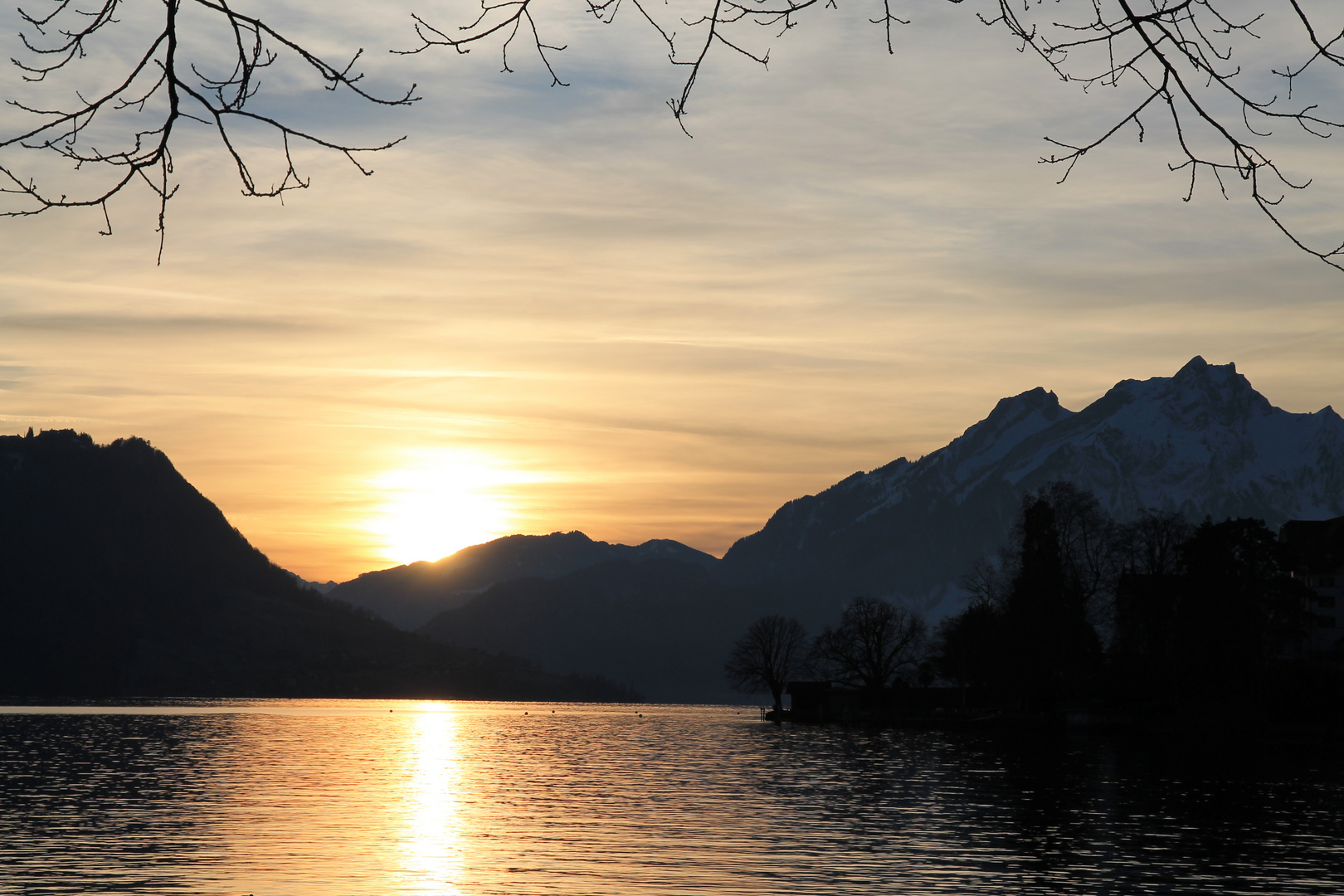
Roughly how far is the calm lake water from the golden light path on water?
0.64ft

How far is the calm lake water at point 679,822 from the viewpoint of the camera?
36250 millimetres

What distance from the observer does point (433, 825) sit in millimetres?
50438

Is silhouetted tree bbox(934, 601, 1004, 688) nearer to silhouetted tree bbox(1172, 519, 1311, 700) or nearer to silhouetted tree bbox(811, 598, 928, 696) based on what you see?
silhouetted tree bbox(811, 598, 928, 696)

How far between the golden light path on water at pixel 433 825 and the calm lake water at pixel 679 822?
195mm

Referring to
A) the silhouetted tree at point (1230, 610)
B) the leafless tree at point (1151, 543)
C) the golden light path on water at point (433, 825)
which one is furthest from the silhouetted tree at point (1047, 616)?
the golden light path on water at point (433, 825)

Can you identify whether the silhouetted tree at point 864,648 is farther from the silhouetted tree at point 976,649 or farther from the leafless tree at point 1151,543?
the leafless tree at point 1151,543

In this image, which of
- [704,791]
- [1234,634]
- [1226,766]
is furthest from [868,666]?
[704,791]

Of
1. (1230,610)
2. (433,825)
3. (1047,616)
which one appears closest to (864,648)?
(1047,616)

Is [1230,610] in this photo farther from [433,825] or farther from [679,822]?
[433,825]

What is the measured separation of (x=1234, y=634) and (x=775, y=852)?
70852 mm

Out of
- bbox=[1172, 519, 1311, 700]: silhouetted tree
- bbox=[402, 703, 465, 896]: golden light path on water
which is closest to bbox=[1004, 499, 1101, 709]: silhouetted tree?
bbox=[1172, 519, 1311, 700]: silhouetted tree

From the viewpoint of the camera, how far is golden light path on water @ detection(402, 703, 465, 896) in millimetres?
36188

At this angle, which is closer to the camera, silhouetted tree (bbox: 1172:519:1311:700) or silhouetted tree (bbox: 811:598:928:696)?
silhouetted tree (bbox: 1172:519:1311:700)

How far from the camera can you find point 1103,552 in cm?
12988
